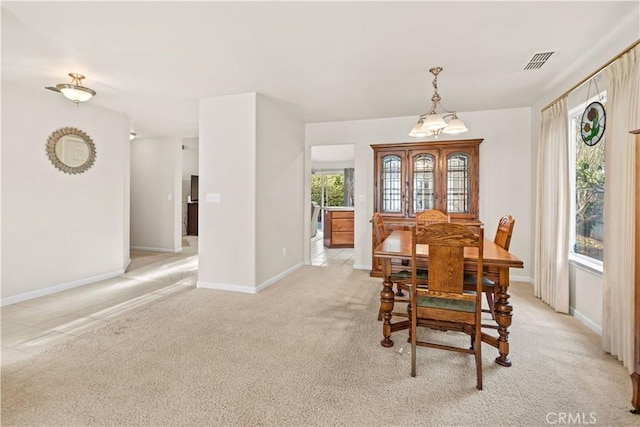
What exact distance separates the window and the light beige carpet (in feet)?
2.38

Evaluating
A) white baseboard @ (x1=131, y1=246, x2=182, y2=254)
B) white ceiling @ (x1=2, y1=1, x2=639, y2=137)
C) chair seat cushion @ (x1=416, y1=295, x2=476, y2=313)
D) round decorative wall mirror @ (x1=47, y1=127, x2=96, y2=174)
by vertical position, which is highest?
white ceiling @ (x1=2, y1=1, x2=639, y2=137)

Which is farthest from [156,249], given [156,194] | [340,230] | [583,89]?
[583,89]

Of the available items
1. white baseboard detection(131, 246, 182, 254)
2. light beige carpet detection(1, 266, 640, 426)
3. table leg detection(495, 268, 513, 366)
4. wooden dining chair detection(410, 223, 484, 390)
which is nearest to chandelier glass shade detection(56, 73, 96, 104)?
light beige carpet detection(1, 266, 640, 426)

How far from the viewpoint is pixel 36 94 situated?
357 cm

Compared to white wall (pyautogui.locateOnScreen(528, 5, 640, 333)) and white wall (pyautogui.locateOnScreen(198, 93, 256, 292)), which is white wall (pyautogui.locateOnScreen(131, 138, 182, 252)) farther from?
white wall (pyautogui.locateOnScreen(528, 5, 640, 333))

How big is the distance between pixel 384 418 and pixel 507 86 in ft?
12.0

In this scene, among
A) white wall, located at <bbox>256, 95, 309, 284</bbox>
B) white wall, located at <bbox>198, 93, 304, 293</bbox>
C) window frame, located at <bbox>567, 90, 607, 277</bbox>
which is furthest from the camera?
white wall, located at <bbox>256, 95, 309, 284</bbox>

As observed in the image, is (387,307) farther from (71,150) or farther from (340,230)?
(340,230)

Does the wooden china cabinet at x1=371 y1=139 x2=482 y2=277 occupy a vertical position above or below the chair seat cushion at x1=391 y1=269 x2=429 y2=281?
above

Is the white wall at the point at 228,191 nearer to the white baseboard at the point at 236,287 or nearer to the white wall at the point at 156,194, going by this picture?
the white baseboard at the point at 236,287

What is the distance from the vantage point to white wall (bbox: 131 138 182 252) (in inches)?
255

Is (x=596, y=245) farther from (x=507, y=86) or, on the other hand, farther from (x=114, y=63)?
(x=114, y=63)

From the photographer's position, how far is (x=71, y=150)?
13.0 ft

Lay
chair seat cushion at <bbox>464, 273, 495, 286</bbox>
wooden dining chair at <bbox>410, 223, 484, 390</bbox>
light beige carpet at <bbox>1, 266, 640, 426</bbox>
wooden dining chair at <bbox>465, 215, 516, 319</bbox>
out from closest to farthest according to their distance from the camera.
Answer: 1. light beige carpet at <bbox>1, 266, 640, 426</bbox>
2. wooden dining chair at <bbox>410, 223, 484, 390</bbox>
3. wooden dining chair at <bbox>465, 215, 516, 319</bbox>
4. chair seat cushion at <bbox>464, 273, 495, 286</bbox>
